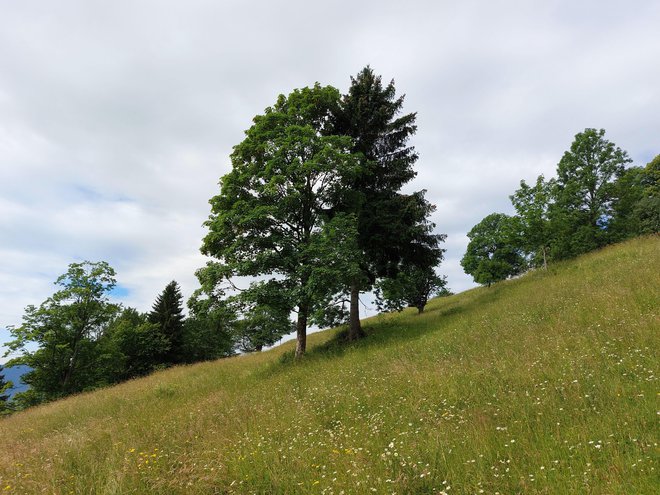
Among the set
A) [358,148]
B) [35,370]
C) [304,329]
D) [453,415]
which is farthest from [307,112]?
[35,370]

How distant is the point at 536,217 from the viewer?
71.1ft

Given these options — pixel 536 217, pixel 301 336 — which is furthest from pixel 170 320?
pixel 536 217

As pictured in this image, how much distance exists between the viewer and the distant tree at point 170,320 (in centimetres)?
3953

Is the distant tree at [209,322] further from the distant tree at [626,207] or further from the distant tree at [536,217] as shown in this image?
the distant tree at [626,207]

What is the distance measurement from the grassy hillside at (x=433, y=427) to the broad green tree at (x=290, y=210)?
15.2 ft

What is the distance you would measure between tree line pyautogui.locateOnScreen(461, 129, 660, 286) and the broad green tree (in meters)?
15.1

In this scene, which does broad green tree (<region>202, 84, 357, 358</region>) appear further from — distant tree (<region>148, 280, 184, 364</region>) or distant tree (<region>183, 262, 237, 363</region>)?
distant tree (<region>148, 280, 184, 364</region>)

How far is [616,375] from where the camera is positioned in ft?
16.1

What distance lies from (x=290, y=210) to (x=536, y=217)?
1785 centimetres

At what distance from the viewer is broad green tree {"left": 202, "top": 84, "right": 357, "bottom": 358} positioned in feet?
43.6

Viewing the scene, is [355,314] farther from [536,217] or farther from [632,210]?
[632,210]

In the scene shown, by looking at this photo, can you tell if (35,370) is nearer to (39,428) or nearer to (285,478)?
(39,428)

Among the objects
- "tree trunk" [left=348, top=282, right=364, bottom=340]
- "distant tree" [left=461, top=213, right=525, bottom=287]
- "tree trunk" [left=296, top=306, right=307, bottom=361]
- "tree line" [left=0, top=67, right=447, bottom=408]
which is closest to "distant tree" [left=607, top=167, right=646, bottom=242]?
"distant tree" [left=461, top=213, right=525, bottom=287]

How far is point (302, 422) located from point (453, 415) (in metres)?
2.98
